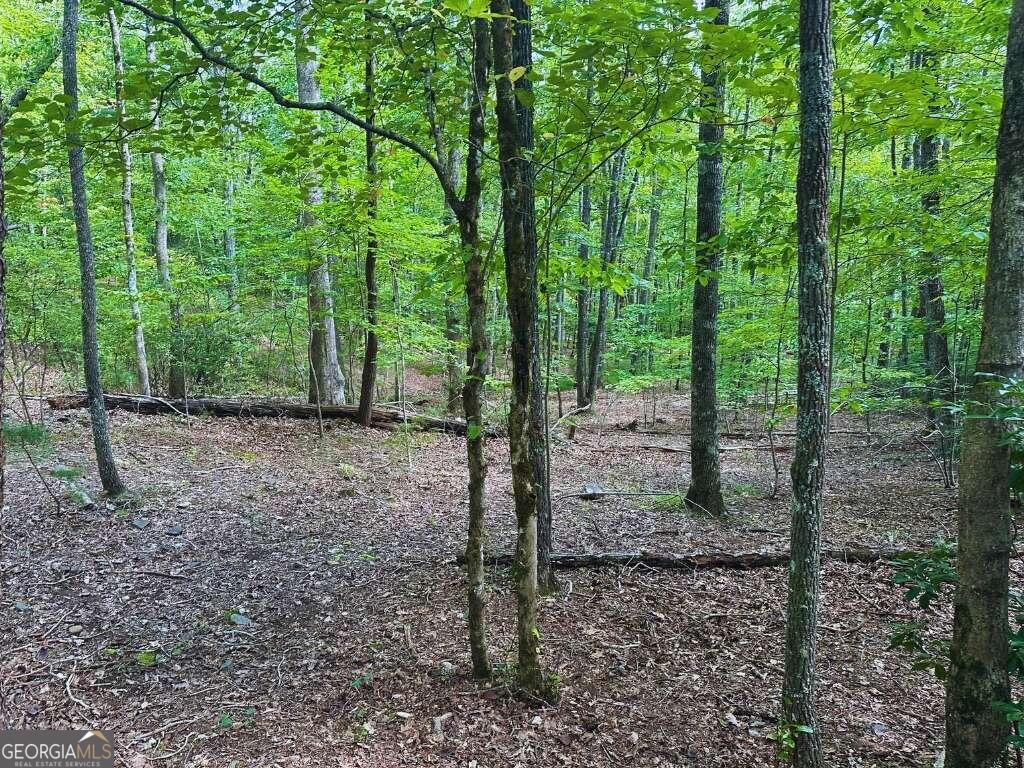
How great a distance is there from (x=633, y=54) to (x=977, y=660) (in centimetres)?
348

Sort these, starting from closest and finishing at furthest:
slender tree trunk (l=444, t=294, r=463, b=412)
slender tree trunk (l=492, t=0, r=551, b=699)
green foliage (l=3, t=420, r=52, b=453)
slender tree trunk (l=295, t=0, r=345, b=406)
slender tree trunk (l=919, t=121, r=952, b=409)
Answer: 1. slender tree trunk (l=492, t=0, r=551, b=699)
2. green foliage (l=3, t=420, r=52, b=453)
3. slender tree trunk (l=919, t=121, r=952, b=409)
4. slender tree trunk (l=295, t=0, r=345, b=406)
5. slender tree trunk (l=444, t=294, r=463, b=412)

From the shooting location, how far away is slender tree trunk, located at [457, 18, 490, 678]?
130 inches

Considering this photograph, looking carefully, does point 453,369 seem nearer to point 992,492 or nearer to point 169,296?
point 169,296

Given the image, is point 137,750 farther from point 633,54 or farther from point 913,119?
point 913,119

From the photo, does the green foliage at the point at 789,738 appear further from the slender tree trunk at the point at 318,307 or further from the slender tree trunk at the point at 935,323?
the slender tree trunk at the point at 318,307

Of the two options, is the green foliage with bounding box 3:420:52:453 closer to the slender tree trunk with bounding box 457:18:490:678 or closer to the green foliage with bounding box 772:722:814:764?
Answer: the slender tree trunk with bounding box 457:18:490:678

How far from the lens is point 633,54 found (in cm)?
307

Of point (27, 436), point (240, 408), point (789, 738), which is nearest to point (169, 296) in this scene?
point (240, 408)

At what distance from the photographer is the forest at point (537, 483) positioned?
2670 millimetres

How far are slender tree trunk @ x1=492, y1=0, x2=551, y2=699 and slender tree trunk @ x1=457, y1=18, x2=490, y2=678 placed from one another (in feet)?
0.60

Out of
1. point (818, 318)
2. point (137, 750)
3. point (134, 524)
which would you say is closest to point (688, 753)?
point (818, 318)

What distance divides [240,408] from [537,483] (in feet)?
28.2

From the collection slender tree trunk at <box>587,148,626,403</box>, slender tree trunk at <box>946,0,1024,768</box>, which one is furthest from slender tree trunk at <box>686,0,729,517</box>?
slender tree trunk at <box>587,148,626,403</box>

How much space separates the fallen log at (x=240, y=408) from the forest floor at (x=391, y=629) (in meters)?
2.10
